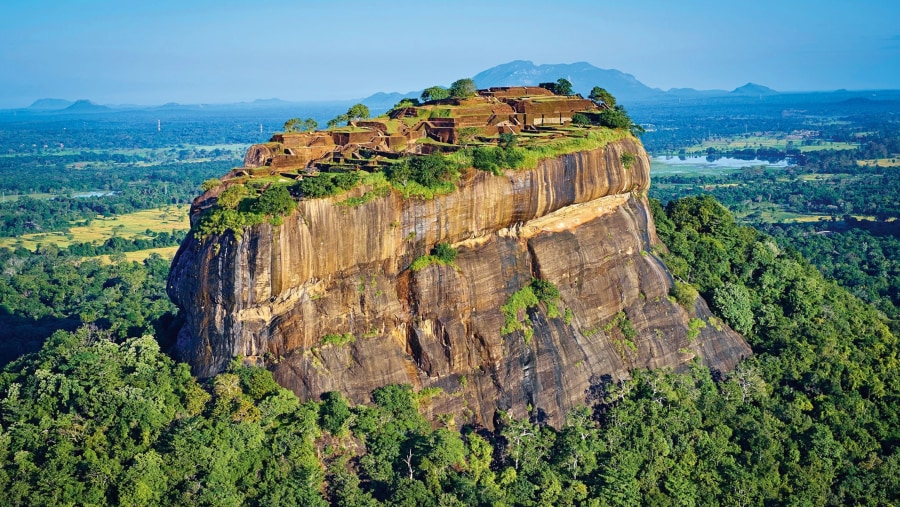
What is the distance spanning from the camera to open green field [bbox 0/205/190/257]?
285ft

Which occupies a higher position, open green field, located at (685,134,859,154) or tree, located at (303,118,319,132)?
tree, located at (303,118,319,132)

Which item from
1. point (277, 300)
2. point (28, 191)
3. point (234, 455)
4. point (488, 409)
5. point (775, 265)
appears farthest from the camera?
point (28, 191)

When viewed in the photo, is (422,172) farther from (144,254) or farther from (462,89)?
(144,254)

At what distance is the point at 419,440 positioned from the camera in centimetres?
2961

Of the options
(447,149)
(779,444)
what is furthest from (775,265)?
(447,149)

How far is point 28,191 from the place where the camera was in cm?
12319

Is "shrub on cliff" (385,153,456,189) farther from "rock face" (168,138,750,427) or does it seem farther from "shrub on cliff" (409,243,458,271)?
"shrub on cliff" (409,243,458,271)

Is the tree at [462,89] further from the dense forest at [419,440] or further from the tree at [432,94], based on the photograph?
the dense forest at [419,440]

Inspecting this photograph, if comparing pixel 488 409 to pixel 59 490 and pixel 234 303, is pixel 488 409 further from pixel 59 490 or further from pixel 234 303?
pixel 59 490

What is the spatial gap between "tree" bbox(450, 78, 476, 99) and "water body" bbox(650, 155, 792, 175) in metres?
94.8

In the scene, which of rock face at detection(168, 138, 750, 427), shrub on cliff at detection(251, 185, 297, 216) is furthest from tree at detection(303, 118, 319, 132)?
shrub on cliff at detection(251, 185, 297, 216)

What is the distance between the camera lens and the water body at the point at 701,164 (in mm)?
140375

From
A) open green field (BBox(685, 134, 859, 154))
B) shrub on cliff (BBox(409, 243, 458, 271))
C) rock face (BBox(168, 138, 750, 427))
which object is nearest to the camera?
rock face (BBox(168, 138, 750, 427))

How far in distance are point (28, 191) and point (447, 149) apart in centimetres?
10481
